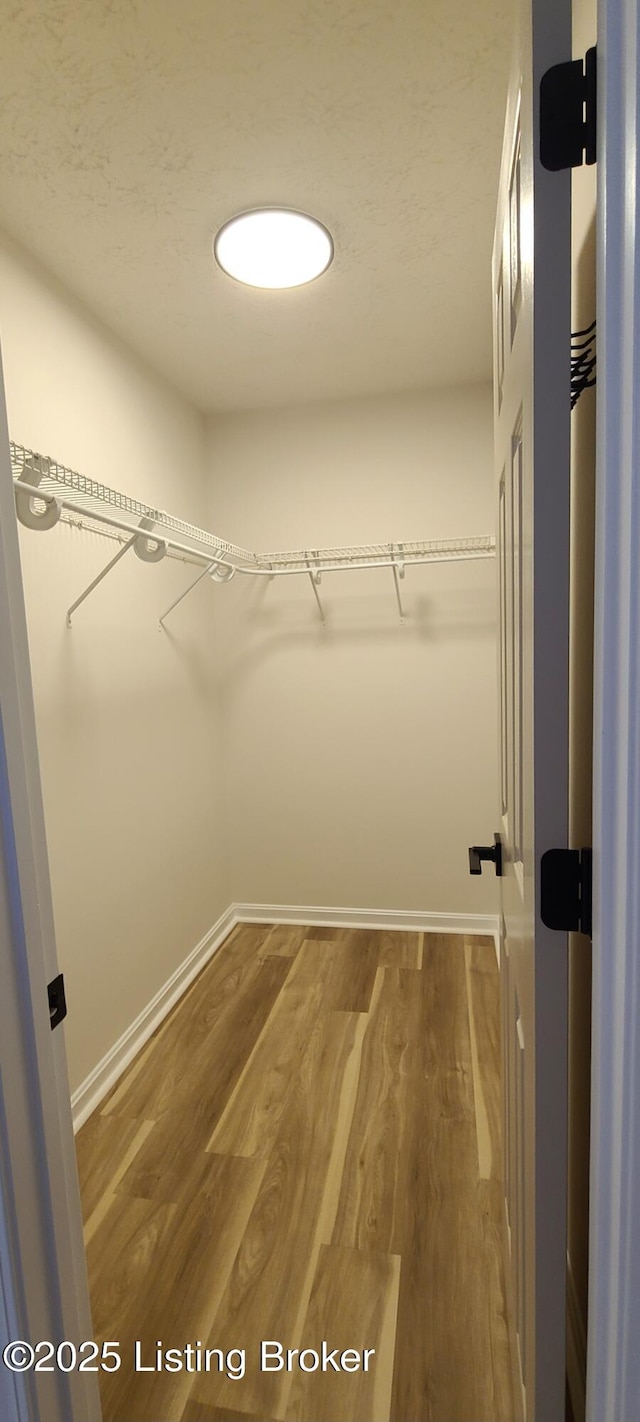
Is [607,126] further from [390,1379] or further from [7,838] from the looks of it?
[390,1379]

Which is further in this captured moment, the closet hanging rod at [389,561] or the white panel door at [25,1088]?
the closet hanging rod at [389,561]

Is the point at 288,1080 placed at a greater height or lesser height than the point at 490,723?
lesser

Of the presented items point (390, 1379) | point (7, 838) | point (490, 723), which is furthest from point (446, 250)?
point (390, 1379)

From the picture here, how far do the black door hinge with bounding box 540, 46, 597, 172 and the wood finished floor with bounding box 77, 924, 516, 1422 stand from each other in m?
1.93

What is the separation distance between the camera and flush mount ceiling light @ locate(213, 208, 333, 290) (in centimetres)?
170

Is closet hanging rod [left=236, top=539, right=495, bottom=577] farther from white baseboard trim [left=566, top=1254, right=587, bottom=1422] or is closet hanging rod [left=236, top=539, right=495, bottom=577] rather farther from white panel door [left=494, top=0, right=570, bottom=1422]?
white baseboard trim [left=566, top=1254, right=587, bottom=1422]

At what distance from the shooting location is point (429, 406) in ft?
9.46

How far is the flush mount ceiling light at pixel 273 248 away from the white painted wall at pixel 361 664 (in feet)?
3.66

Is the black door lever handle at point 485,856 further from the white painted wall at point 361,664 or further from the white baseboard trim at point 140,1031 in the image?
the white painted wall at point 361,664

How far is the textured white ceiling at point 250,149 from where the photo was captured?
121 centimetres

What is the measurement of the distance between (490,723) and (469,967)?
3.55 feet

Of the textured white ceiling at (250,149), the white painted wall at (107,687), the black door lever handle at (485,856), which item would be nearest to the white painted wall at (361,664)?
the white painted wall at (107,687)

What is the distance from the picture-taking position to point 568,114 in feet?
2.06

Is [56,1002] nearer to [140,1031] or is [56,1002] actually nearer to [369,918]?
[140,1031]
